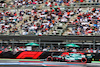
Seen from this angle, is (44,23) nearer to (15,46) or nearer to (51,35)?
(51,35)

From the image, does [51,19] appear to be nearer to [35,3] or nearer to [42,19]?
[42,19]

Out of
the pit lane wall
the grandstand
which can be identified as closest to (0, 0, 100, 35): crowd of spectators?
the grandstand

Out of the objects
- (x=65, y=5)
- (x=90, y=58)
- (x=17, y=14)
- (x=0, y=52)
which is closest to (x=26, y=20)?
(x=17, y=14)

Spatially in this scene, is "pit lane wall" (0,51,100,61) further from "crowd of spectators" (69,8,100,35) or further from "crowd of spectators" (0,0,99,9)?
"crowd of spectators" (0,0,99,9)

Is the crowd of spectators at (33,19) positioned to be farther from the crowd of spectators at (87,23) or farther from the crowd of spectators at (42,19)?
the crowd of spectators at (87,23)

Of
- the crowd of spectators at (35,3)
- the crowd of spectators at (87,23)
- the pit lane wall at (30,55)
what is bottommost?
the pit lane wall at (30,55)

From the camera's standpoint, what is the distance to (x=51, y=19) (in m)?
26.2

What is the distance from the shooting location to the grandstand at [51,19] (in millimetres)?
24094

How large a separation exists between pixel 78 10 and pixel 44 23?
4807 millimetres

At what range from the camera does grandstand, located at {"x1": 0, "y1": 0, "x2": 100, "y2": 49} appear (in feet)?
79.0

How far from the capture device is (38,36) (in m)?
24.4

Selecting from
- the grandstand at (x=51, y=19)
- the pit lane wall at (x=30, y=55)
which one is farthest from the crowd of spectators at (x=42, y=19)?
the pit lane wall at (x=30, y=55)

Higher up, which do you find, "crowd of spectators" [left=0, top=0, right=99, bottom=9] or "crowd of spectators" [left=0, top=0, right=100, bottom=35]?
"crowd of spectators" [left=0, top=0, right=99, bottom=9]

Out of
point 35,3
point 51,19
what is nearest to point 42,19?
point 51,19
